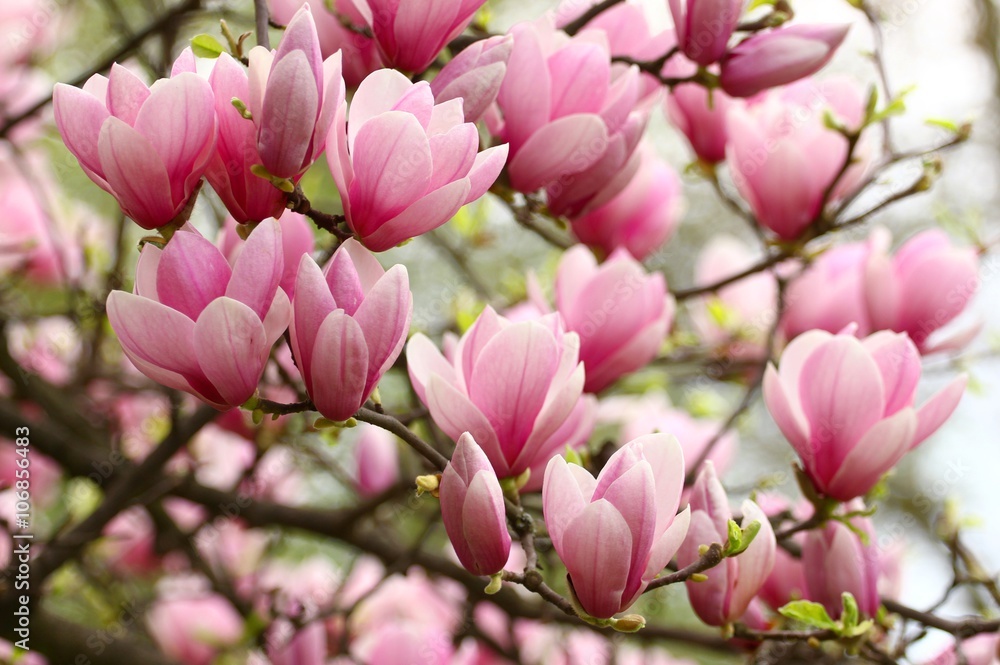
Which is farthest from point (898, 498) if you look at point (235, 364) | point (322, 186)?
point (235, 364)

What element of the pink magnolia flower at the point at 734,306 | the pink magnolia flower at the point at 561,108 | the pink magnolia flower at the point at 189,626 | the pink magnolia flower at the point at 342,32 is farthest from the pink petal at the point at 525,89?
the pink magnolia flower at the point at 189,626

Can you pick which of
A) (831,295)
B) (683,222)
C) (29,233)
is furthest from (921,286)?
(683,222)

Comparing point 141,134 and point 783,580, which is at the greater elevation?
point 141,134

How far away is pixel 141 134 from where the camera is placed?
1.72ft

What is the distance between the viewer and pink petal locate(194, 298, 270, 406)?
1.63ft

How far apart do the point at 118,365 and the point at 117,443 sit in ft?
1.60

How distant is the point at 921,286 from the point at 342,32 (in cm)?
63

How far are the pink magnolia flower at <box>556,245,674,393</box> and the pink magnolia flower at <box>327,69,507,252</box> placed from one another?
0.29m

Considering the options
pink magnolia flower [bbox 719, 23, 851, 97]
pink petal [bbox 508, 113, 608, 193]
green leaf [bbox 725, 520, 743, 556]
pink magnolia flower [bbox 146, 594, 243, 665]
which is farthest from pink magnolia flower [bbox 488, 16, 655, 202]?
pink magnolia flower [bbox 146, 594, 243, 665]

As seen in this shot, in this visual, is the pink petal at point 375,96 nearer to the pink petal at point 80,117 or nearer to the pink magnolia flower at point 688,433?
the pink petal at point 80,117

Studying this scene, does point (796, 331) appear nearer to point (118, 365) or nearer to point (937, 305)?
point (937, 305)

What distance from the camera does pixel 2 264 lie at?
158cm

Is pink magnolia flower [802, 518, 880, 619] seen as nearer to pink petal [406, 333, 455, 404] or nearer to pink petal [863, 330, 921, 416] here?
pink petal [863, 330, 921, 416]

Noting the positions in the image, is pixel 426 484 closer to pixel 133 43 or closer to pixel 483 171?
pixel 483 171
